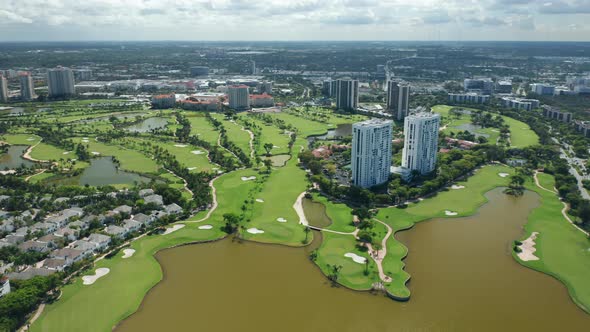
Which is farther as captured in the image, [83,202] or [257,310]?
[83,202]

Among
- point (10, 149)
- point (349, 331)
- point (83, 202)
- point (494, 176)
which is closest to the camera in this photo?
point (349, 331)

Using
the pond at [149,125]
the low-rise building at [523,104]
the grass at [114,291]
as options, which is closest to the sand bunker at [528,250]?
the grass at [114,291]

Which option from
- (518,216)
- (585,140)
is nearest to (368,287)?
(518,216)

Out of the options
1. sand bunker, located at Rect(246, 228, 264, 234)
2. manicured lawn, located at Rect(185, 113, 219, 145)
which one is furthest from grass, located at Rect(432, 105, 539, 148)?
sand bunker, located at Rect(246, 228, 264, 234)

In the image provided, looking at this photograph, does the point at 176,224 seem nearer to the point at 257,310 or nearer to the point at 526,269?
the point at 257,310

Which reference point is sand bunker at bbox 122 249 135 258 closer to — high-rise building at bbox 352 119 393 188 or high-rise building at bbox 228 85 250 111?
high-rise building at bbox 352 119 393 188

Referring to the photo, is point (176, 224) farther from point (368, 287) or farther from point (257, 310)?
point (368, 287)

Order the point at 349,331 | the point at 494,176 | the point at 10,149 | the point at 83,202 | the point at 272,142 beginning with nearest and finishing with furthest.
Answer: the point at 349,331 < the point at 83,202 < the point at 494,176 < the point at 10,149 < the point at 272,142
